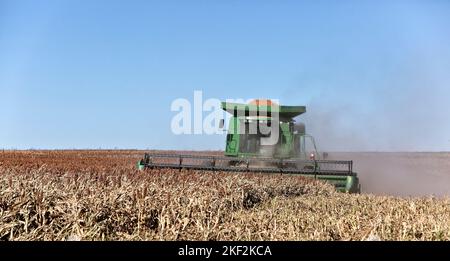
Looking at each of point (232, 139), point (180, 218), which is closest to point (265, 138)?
point (232, 139)

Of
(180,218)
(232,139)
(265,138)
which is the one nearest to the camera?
(180,218)

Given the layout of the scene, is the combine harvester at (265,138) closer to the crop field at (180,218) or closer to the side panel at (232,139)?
the side panel at (232,139)

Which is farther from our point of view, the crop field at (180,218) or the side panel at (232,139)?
the side panel at (232,139)

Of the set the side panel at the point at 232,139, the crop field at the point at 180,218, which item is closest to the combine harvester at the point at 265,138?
the side panel at the point at 232,139

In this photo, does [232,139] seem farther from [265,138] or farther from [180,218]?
[180,218]

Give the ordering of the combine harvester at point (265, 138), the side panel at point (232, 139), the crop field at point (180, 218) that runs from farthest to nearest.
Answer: the side panel at point (232, 139) → the combine harvester at point (265, 138) → the crop field at point (180, 218)

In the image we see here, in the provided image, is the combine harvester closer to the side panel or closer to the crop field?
the side panel

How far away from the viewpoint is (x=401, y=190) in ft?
67.9

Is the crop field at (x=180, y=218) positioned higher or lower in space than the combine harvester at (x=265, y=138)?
lower

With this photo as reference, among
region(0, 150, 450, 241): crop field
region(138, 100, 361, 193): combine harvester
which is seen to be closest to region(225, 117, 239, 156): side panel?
region(138, 100, 361, 193): combine harvester

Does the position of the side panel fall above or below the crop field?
above
